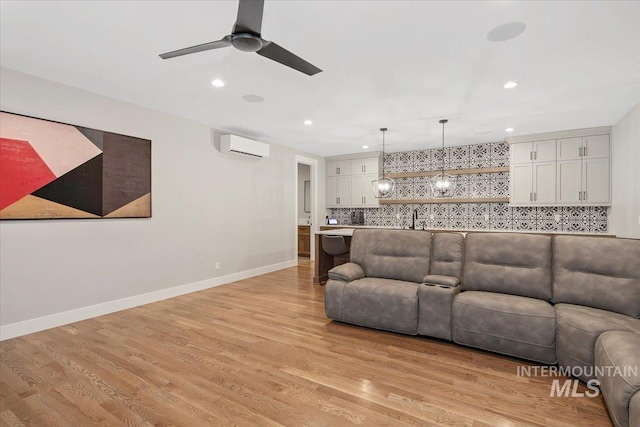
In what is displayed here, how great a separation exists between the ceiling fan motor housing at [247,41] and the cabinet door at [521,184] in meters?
5.74

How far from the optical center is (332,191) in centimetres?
821

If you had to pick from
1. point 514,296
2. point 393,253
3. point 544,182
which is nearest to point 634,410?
point 514,296

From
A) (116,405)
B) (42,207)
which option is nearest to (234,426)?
(116,405)

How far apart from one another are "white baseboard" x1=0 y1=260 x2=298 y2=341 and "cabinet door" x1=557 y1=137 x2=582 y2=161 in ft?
20.4

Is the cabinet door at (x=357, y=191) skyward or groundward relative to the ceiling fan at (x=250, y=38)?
groundward

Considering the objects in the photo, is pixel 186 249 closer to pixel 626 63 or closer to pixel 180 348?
pixel 180 348

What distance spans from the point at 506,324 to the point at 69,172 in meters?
4.78

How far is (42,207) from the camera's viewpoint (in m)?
3.39

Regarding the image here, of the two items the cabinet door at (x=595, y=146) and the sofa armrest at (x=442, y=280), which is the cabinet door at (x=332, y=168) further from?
the sofa armrest at (x=442, y=280)

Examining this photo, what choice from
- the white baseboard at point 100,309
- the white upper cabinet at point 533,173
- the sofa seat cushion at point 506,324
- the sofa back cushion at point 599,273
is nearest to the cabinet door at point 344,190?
the white baseboard at point 100,309

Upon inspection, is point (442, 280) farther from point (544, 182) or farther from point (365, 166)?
point (365, 166)

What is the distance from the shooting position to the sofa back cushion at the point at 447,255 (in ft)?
11.2

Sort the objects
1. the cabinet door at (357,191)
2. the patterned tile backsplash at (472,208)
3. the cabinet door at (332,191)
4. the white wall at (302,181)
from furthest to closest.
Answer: the white wall at (302,181) → the cabinet door at (332,191) → the cabinet door at (357,191) → the patterned tile backsplash at (472,208)

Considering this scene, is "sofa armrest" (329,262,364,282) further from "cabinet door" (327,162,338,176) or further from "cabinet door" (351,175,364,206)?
"cabinet door" (327,162,338,176)
